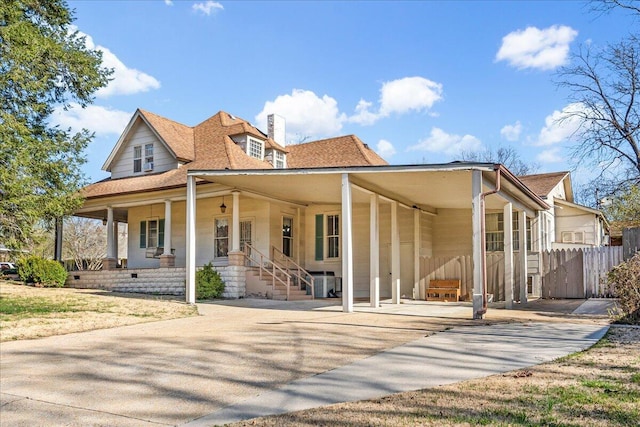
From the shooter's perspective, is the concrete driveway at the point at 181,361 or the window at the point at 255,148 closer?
the concrete driveway at the point at 181,361

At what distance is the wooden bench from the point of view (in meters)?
18.1

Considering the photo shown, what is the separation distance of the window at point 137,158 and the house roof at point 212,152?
1.67ft

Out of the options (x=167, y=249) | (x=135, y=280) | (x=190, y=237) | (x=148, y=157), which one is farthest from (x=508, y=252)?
(x=148, y=157)

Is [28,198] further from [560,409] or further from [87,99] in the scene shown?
[560,409]

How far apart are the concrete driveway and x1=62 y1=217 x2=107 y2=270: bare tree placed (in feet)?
88.2

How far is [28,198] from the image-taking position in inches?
560

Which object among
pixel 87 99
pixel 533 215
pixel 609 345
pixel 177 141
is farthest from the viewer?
pixel 177 141

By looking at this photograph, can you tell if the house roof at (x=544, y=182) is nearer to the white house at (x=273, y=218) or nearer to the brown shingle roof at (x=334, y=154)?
the white house at (x=273, y=218)

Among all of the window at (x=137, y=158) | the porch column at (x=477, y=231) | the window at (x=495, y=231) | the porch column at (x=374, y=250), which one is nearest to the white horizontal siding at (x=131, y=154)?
the window at (x=137, y=158)

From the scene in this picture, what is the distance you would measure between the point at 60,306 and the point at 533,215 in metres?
15.8

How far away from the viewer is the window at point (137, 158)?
22.5 metres

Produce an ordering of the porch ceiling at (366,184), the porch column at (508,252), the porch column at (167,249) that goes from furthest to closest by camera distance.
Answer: the porch column at (167,249), the porch column at (508,252), the porch ceiling at (366,184)

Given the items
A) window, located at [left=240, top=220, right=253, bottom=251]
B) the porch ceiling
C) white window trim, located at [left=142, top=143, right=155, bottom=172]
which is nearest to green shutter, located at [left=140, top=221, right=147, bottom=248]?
white window trim, located at [left=142, top=143, right=155, bottom=172]

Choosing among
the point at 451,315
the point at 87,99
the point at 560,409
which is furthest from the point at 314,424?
the point at 87,99
